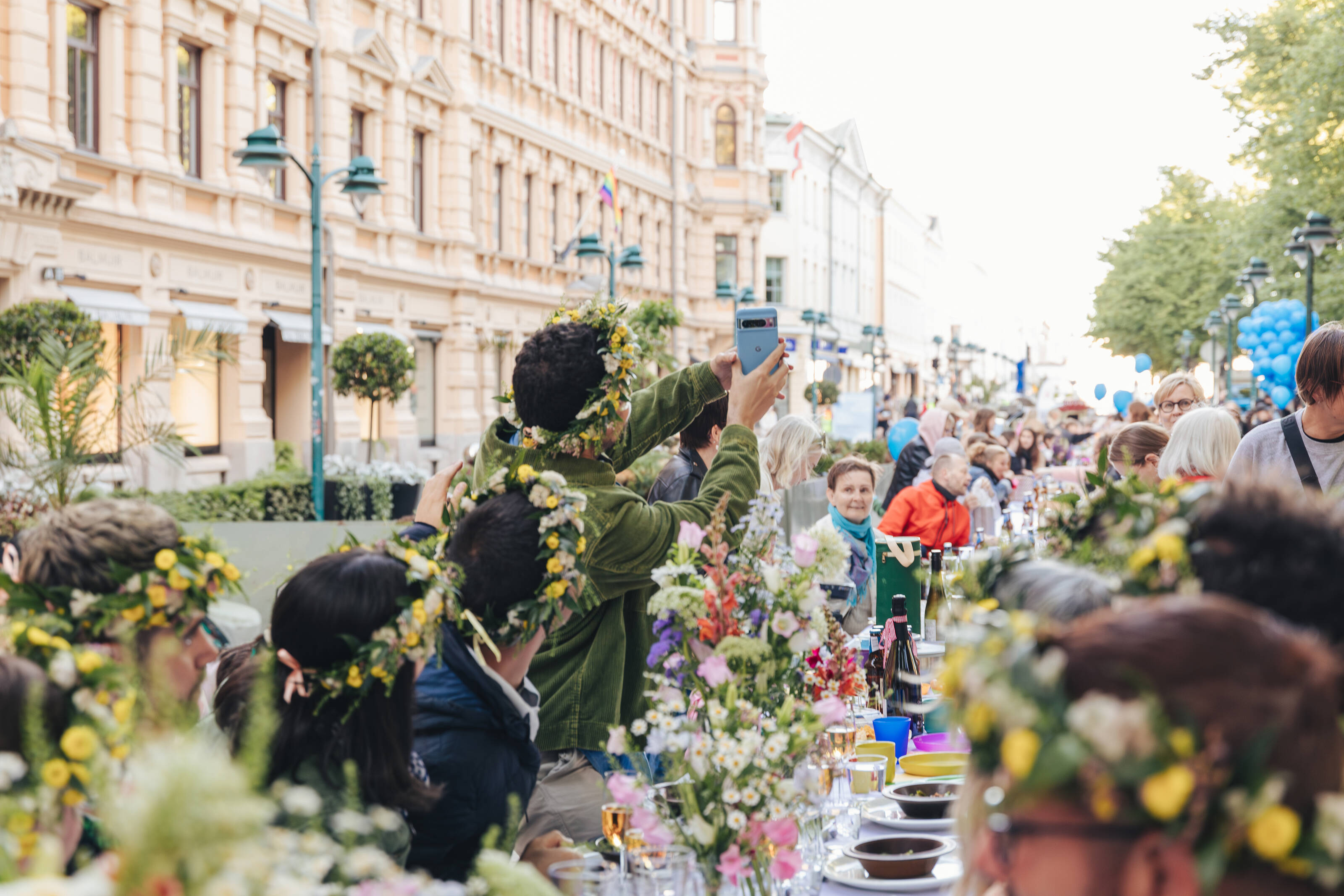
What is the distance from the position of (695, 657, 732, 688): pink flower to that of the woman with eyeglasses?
6111 mm

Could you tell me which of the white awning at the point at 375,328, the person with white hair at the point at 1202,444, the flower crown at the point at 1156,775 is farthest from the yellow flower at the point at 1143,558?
the white awning at the point at 375,328

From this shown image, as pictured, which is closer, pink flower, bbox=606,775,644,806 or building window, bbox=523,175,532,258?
pink flower, bbox=606,775,644,806

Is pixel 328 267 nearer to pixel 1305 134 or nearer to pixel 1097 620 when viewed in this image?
pixel 1305 134

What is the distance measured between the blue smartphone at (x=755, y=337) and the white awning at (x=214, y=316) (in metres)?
16.0

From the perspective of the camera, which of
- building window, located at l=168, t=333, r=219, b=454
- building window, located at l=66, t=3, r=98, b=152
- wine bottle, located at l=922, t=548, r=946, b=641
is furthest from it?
building window, located at l=168, t=333, r=219, b=454

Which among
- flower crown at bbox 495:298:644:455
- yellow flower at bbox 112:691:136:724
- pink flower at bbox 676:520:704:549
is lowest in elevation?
yellow flower at bbox 112:691:136:724

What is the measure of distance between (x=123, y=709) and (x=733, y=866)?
1002mm

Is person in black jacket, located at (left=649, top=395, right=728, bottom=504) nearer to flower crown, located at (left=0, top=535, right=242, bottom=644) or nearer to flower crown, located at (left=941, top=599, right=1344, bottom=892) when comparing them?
flower crown, located at (left=0, top=535, right=242, bottom=644)

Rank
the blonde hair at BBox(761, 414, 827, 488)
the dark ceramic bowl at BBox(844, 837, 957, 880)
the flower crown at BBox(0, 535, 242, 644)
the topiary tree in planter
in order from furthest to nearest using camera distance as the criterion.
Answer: the topiary tree in planter < the blonde hair at BBox(761, 414, 827, 488) < the dark ceramic bowl at BBox(844, 837, 957, 880) < the flower crown at BBox(0, 535, 242, 644)

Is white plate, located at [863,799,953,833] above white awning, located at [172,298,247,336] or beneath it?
beneath

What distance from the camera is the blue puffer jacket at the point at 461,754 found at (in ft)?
8.84

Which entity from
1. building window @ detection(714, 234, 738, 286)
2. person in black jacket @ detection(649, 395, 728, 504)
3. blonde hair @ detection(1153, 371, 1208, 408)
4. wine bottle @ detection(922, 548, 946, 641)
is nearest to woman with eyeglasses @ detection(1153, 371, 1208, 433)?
blonde hair @ detection(1153, 371, 1208, 408)

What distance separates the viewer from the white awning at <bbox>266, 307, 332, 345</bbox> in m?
21.7

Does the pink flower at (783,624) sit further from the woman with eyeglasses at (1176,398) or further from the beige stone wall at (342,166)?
the beige stone wall at (342,166)
